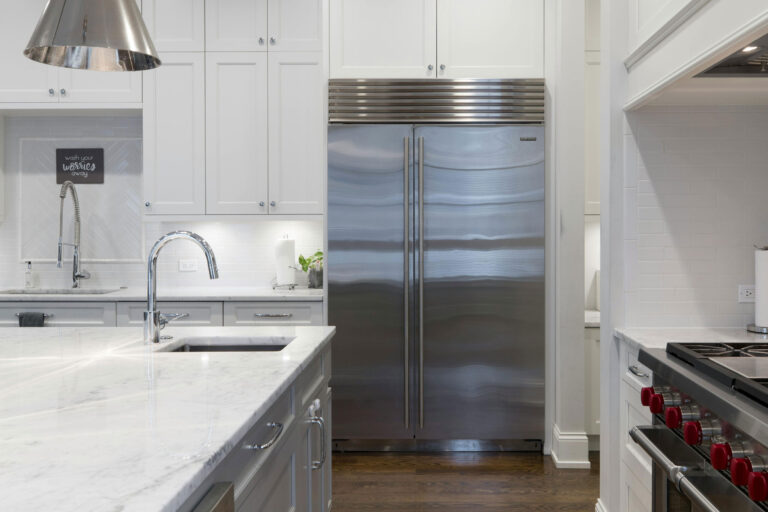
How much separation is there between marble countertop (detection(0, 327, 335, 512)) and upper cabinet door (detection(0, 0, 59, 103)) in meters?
2.33

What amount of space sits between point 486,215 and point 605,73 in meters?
1.12

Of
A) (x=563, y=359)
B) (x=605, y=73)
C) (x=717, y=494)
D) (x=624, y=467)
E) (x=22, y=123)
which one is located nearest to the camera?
(x=717, y=494)

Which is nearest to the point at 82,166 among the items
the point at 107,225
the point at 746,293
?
the point at 107,225

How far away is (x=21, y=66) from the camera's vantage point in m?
3.77

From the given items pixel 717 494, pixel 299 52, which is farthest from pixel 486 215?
pixel 717 494

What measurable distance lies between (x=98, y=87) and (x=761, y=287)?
3629 millimetres

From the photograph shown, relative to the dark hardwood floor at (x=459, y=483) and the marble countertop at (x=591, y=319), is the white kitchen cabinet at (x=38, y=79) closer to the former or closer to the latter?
the dark hardwood floor at (x=459, y=483)

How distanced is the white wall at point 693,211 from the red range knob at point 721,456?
1.10m

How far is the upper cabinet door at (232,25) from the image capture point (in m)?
3.69

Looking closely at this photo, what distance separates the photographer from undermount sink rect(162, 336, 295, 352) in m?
2.11

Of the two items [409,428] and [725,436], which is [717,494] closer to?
[725,436]

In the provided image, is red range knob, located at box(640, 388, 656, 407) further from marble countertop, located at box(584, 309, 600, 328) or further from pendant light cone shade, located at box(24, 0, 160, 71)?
pendant light cone shade, located at box(24, 0, 160, 71)

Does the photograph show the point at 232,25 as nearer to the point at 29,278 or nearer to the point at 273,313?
the point at 273,313

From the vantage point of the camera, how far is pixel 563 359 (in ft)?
11.1
